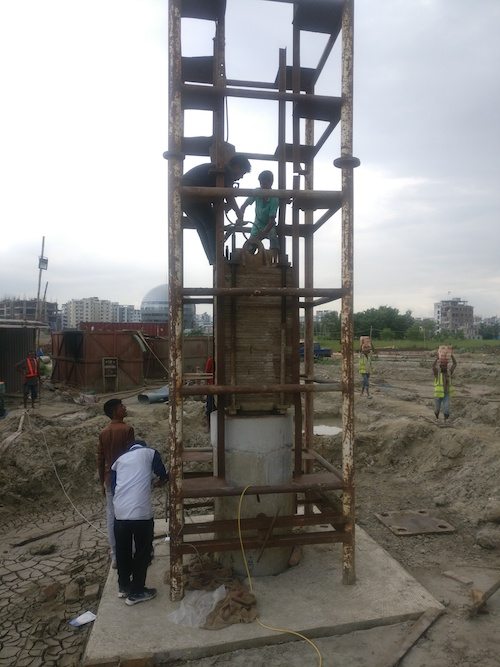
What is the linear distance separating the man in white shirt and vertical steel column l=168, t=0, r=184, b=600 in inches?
10.6

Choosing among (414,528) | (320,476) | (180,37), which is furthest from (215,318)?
(414,528)

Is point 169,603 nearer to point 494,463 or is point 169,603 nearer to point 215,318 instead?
point 215,318

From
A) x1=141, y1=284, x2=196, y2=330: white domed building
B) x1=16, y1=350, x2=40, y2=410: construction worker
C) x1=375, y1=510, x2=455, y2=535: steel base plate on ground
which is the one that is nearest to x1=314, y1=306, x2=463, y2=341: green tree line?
x1=141, y1=284, x2=196, y2=330: white domed building

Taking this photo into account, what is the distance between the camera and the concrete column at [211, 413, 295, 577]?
14.6 ft

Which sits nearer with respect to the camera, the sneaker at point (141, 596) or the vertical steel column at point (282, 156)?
the sneaker at point (141, 596)

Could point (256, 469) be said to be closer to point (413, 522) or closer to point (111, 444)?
point (111, 444)

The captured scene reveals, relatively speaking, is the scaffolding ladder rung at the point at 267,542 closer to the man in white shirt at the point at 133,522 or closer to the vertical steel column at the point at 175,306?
the vertical steel column at the point at 175,306

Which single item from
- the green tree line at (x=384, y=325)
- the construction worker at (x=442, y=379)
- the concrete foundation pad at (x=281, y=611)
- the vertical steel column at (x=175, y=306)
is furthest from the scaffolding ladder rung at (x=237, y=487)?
the green tree line at (x=384, y=325)

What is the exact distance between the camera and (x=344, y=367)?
14.2ft

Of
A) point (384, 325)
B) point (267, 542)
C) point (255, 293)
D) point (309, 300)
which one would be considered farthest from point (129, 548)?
point (384, 325)

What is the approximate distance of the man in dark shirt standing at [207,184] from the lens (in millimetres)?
4547

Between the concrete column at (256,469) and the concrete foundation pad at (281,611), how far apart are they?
0.22 m

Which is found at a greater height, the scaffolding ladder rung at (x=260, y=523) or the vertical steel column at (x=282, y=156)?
the vertical steel column at (x=282, y=156)

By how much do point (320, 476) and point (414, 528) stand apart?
2.08 m
